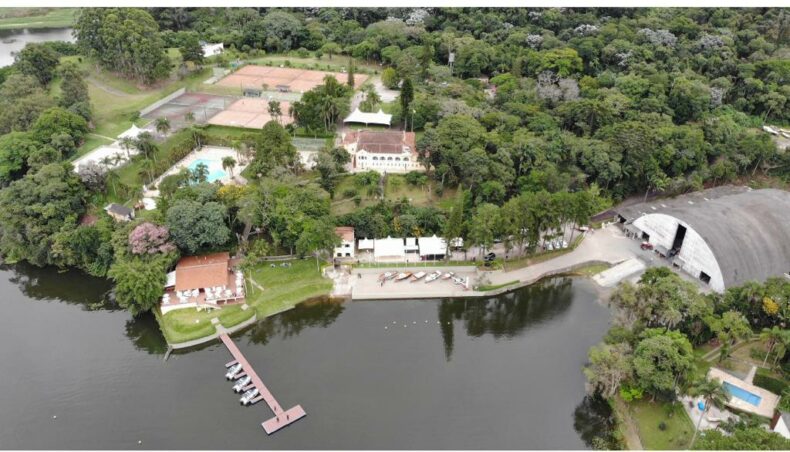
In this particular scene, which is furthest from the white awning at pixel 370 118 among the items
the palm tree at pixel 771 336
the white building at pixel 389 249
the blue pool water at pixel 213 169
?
the palm tree at pixel 771 336

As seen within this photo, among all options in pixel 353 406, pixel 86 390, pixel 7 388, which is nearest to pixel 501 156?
pixel 353 406

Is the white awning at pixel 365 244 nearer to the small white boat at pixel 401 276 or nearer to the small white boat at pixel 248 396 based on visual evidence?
the small white boat at pixel 401 276

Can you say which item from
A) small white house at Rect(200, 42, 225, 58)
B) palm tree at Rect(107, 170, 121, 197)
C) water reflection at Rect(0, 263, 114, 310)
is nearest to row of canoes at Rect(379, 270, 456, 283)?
water reflection at Rect(0, 263, 114, 310)

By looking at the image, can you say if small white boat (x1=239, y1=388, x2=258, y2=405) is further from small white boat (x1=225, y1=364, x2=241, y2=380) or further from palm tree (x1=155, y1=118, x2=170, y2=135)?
palm tree (x1=155, y1=118, x2=170, y2=135)

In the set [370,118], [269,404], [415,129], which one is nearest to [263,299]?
[269,404]

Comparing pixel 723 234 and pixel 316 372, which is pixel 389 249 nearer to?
pixel 316 372

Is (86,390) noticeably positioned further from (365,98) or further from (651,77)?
(651,77)
